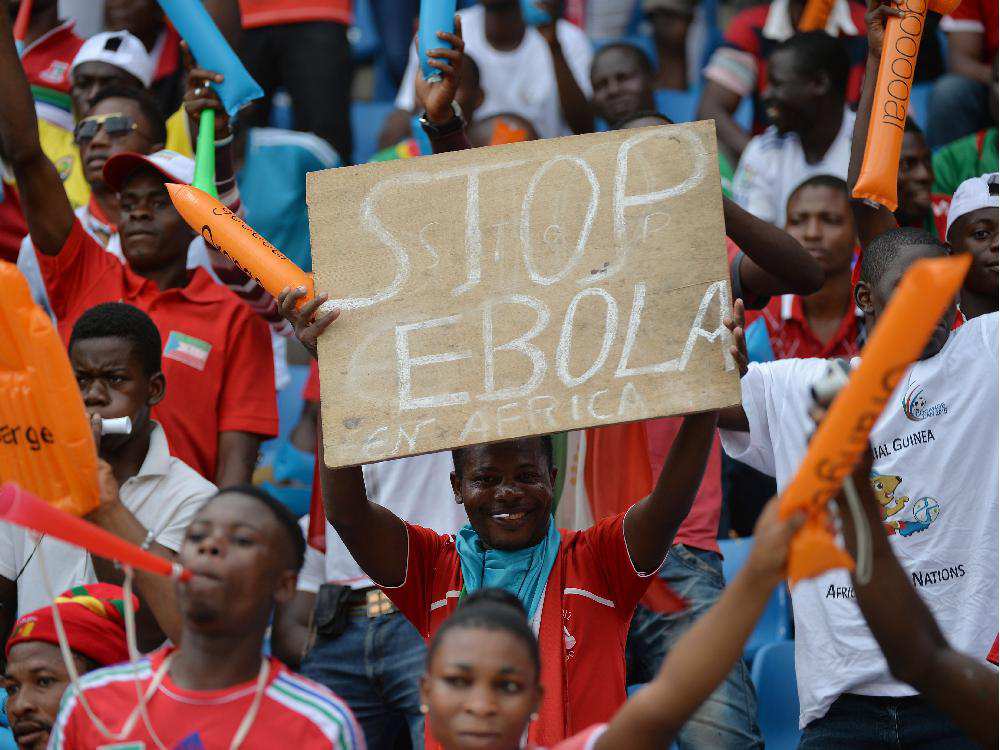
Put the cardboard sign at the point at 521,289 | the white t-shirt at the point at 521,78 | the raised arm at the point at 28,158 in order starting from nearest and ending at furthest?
the cardboard sign at the point at 521,289 < the raised arm at the point at 28,158 < the white t-shirt at the point at 521,78

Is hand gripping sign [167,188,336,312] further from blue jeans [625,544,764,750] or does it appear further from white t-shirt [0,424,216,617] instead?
blue jeans [625,544,764,750]

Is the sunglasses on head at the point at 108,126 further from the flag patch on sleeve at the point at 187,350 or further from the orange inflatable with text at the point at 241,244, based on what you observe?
the orange inflatable with text at the point at 241,244

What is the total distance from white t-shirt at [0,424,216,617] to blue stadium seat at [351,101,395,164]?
5.02 meters

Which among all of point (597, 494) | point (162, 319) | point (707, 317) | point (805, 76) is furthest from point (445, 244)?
point (805, 76)

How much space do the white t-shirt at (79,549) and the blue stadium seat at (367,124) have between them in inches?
198

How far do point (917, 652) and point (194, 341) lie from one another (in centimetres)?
277

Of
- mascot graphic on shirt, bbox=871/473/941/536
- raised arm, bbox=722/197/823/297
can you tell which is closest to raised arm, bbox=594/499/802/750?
mascot graphic on shirt, bbox=871/473/941/536

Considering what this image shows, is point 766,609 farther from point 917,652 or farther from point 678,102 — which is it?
point 678,102

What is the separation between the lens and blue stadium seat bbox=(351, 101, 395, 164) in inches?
349

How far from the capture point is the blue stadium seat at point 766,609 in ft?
16.8

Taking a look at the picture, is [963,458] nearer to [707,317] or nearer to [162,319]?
[707,317]

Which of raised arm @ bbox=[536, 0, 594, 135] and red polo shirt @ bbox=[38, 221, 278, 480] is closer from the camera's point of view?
red polo shirt @ bbox=[38, 221, 278, 480]

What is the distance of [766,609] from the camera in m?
5.06

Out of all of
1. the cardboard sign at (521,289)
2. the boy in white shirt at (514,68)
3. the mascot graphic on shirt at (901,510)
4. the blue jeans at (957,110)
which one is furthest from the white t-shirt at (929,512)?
the boy in white shirt at (514,68)
